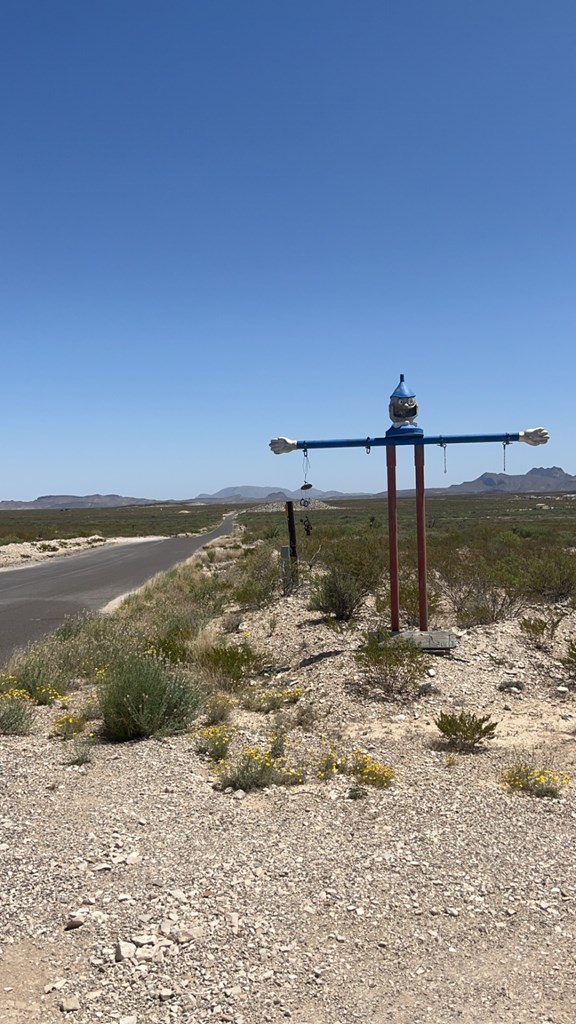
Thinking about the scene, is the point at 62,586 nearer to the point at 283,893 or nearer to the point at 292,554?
the point at 292,554

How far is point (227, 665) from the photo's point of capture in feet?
32.3

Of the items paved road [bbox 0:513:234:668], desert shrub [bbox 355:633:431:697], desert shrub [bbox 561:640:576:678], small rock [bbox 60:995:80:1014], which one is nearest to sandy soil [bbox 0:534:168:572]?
paved road [bbox 0:513:234:668]

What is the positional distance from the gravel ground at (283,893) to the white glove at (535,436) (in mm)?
4832

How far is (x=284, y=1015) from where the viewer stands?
3.29 meters

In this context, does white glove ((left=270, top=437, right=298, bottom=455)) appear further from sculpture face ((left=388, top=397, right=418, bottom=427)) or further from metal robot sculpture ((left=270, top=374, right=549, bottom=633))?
sculpture face ((left=388, top=397, right=418, bottom=427))

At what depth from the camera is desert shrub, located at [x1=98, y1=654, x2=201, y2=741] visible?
7461 mm

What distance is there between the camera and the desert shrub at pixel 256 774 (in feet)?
19.8

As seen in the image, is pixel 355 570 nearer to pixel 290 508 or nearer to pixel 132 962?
pixel 290 508

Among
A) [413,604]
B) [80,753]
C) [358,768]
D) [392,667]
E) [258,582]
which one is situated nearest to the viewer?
[358,768]

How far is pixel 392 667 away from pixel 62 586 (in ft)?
58.8

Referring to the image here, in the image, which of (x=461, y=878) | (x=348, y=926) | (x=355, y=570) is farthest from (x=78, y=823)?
(x=355, y=570)

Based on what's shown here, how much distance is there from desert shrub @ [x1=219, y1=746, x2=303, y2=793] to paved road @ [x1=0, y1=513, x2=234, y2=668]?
6.85 metres

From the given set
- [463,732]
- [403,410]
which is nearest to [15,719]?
[463,732]

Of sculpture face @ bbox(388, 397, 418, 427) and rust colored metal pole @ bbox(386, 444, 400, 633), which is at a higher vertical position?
sculpture face @ bbox(388, 397, 418, 427)
